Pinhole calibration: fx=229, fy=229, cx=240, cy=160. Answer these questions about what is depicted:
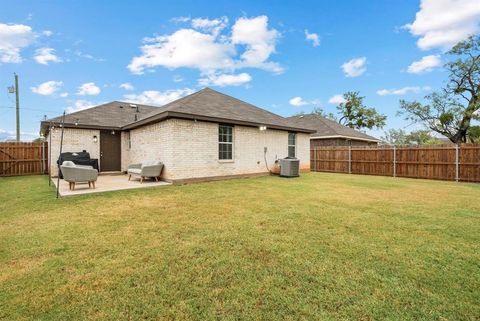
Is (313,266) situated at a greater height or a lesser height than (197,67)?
lesser

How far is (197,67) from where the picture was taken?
17.1 metres

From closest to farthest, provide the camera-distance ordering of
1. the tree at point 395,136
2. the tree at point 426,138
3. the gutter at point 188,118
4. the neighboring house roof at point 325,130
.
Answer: the gutter at point 188,118 → the neighboring house roof at point 325,130 → the tree at point 426,138 → the tree at point 395,136

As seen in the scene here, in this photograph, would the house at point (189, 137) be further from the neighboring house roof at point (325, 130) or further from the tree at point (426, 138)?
the tree at point (426, 138)

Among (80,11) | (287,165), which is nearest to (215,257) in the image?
(287,165)

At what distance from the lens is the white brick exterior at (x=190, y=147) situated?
8883mm

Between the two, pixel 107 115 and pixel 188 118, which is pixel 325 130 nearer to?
pixel 188 118

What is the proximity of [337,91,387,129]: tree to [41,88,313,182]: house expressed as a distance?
18.7m

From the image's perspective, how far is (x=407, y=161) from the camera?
12430 mm

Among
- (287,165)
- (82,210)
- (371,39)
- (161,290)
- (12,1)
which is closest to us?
(161,290)

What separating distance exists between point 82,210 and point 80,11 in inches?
373

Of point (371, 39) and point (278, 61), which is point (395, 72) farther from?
point (278, 61)

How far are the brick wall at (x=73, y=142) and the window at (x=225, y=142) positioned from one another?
7.18 metres

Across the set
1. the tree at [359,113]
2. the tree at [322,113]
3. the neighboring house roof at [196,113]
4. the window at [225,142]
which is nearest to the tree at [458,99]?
the tree at [359,113]

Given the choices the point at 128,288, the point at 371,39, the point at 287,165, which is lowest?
the point at 128,288
